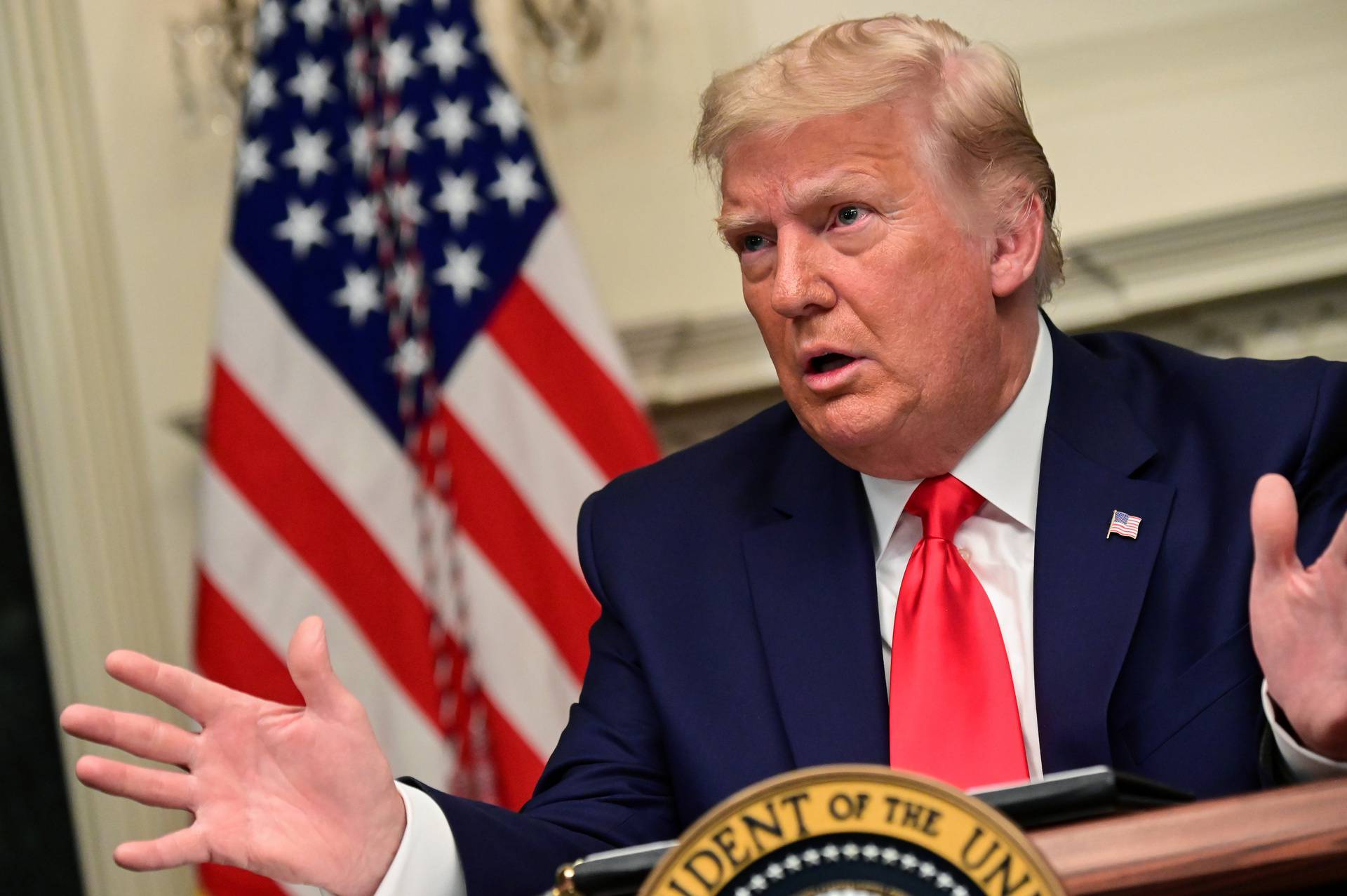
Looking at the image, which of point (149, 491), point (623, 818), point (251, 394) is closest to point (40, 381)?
point (149, 491)

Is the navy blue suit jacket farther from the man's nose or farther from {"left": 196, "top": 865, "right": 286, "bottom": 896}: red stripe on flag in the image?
{"left": 196, "top": 865, "right": 286, "bottom": 896}: red stripe on flag

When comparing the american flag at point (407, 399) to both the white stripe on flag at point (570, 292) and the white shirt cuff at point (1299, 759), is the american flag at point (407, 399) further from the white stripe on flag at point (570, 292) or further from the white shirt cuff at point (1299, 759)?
the white shirt cuff at point (1299, 759)

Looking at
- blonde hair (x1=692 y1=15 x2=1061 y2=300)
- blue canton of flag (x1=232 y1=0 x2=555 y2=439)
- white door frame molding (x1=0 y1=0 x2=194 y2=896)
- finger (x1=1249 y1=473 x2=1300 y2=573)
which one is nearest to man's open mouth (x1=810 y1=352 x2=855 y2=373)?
blonde hair (x1=692 y1=15 x2=1061 y2=300)

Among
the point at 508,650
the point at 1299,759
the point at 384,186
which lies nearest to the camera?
the point at 1299,759

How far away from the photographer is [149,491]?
3.65 metres

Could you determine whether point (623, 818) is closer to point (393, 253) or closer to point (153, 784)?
point (153, 784)

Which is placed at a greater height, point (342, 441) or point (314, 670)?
point (342, 441)

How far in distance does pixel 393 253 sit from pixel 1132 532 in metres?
1.89

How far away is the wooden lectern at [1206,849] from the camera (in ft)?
3.08

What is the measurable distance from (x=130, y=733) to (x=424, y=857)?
11.0 inches

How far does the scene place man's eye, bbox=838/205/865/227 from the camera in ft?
5.61

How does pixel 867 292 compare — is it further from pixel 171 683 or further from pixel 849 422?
pixel 171 683

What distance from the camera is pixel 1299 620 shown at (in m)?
1.20

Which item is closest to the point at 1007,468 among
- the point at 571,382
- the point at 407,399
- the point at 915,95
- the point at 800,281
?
the point at 800,281
